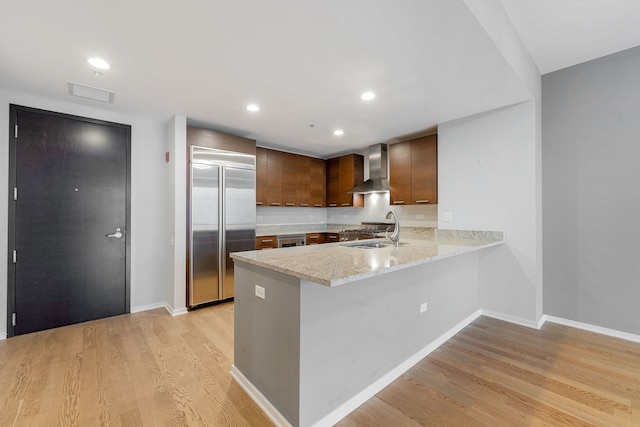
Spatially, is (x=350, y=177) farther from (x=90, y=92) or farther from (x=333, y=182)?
(x=90, y=92)

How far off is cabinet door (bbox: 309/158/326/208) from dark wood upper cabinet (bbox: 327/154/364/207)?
0.15m

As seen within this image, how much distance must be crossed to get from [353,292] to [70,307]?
3.27 metres

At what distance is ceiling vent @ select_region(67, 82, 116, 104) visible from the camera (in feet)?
8.22

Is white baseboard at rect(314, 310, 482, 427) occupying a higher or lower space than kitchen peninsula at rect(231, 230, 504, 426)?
lower

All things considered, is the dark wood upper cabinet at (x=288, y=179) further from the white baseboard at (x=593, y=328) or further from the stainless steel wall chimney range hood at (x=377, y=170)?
the white baseboard at (x=593, y=328)

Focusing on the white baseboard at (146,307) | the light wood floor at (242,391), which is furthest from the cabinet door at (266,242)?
the light wood floor at (242,391)

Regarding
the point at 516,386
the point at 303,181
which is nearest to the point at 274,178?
the point at 303,181

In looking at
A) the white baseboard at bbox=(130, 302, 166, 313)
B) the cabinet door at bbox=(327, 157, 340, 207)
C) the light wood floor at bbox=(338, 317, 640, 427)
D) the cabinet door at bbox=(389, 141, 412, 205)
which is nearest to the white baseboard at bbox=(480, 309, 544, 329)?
the light wood floor at bbox=(338, 317, 640, 427)

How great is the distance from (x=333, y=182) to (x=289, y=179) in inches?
37.4

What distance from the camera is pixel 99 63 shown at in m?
2.11

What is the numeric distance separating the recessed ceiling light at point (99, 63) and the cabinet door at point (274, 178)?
2701mm

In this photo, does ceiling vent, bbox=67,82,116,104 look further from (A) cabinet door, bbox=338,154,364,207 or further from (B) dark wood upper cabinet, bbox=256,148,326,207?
(A) cabinet door, bbox=338,154,364,207

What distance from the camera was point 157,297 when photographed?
3.57 metres

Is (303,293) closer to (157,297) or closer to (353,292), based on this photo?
(353,292)
